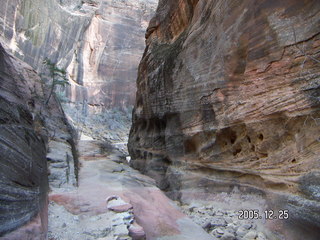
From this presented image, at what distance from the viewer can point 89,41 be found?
3409cm

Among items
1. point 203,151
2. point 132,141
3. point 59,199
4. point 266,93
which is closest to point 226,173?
point 203,151

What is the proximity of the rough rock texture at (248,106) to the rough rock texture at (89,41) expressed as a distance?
21867mm

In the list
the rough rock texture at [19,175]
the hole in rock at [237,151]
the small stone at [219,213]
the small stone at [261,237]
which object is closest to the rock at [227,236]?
the small stone at [261,237]

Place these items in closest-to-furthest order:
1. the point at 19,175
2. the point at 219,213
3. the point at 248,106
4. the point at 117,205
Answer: the point at 19,175, the point at 117,205, the point at 248,106, the point at 219,213

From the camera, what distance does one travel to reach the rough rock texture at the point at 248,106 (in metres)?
4.20

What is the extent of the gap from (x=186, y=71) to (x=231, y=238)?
16.0 ft

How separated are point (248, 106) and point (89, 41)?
3217 centimetres

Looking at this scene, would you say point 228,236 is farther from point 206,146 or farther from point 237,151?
point 206,146

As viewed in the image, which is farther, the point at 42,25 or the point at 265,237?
the point at 42,25

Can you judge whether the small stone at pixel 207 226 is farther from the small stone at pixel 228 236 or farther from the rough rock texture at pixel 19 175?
the rough rock texture at pixel 19 175

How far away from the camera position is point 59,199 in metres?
4.78

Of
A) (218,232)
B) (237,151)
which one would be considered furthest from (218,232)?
(237,151)

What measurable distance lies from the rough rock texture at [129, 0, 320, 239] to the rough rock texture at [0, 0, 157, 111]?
861 inches

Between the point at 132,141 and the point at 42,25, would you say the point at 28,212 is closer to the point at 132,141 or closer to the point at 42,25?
the point at 132,141
